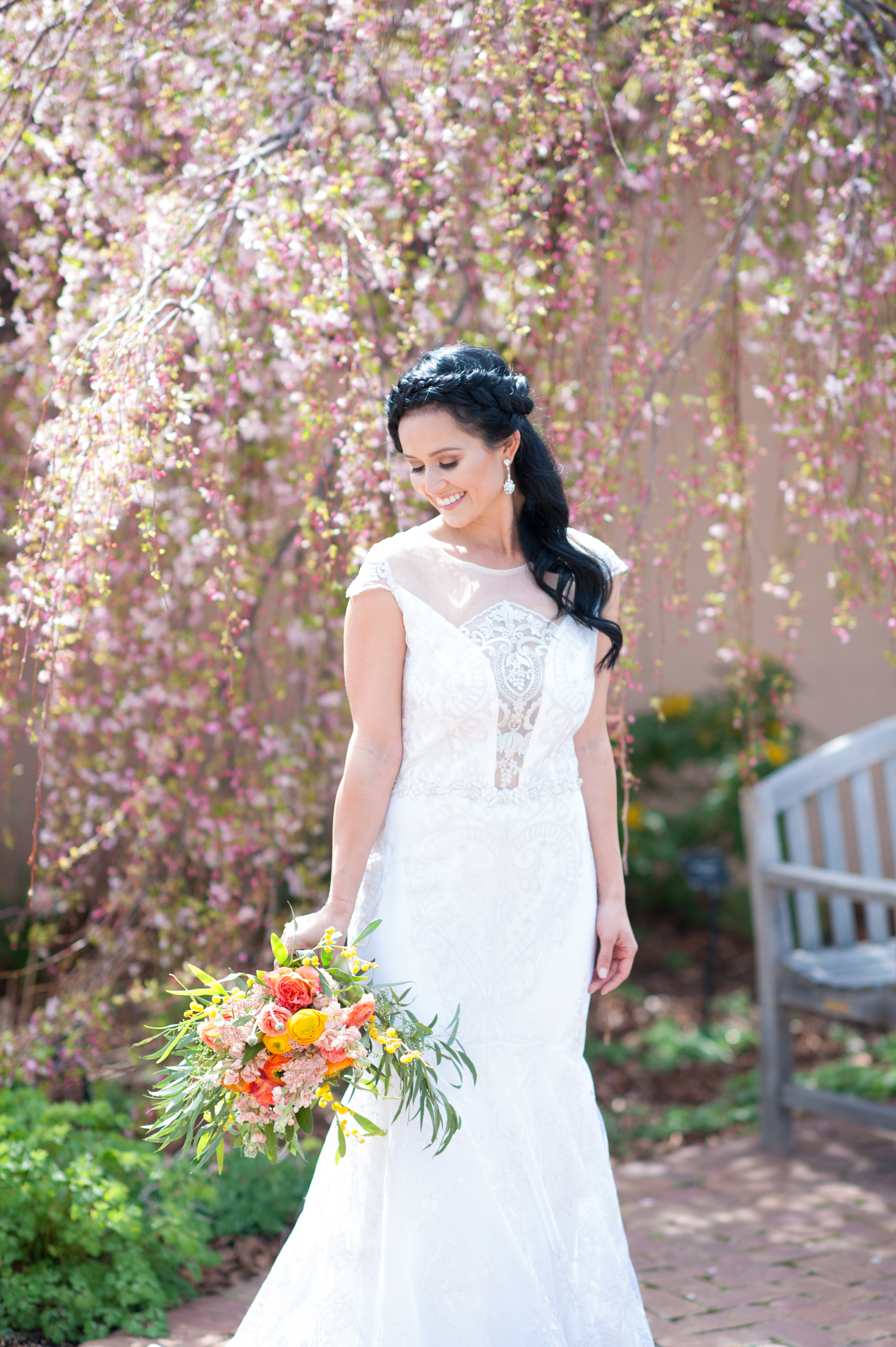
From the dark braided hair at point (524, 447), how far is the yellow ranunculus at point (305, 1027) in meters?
0.91

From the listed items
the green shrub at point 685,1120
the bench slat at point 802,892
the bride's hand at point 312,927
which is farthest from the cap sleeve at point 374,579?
the green shrub at point 685,1120

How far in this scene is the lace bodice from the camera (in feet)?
7.07

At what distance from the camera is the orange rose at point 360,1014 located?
1.89m

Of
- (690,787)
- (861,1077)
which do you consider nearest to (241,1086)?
(861,1077)

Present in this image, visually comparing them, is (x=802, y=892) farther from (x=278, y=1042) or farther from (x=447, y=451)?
(x=278, y=1042)

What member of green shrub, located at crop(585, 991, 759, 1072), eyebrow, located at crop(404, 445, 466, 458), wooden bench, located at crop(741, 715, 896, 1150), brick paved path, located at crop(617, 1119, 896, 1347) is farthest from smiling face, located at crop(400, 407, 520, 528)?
green shrub, located at crop(585, 991, 759, 1072)

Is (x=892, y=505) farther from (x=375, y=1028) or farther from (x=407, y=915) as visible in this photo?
(x=375, y=1028)

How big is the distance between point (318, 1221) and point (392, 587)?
3.72ft

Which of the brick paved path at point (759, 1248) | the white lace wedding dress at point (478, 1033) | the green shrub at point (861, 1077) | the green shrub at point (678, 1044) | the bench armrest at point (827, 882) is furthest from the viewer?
the green shrub at point (678, 1044)

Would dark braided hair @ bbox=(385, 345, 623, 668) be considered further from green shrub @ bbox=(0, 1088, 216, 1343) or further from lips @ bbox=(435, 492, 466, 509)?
green shrub @ bbox=(0, 1088, 216, 1343)

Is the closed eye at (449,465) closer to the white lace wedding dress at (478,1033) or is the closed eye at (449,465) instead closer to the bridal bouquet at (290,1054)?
the white lace wedding dress at (478,1033)

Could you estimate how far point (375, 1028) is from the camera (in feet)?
6.40

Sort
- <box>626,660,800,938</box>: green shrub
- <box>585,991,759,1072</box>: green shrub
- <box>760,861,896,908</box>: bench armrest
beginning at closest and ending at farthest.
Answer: <box>760,861,896,908</box>: bench armrest, <box>585,991,759,1072</box>: green shrub, <box>626,660,800,938</box>: green shrub

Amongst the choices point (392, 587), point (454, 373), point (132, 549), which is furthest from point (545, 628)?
point (132, 549)
